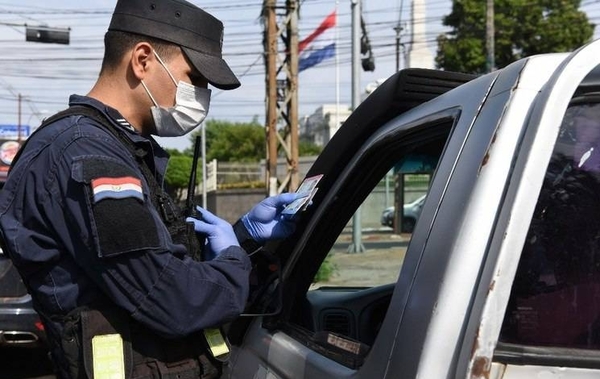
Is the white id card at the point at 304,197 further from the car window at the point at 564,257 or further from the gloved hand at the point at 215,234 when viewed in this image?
the car window at the point at 564,257

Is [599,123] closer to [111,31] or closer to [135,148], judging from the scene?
[135,148]

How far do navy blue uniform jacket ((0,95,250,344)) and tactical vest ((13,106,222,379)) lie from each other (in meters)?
0.04

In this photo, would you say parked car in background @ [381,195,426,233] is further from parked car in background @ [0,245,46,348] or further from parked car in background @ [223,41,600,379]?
parked car in background @ [0,245,46,348]

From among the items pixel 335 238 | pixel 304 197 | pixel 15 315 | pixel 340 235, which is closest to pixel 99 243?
pixel 304 197

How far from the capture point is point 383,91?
2012 mm

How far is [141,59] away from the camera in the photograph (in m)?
1.90

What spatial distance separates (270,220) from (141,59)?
0.60 meters

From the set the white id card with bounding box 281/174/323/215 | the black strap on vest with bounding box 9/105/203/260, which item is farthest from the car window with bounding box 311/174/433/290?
the black strap on vest with bounding box 9/105/203/260

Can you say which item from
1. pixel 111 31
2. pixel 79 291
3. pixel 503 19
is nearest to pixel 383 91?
pixel 111 31

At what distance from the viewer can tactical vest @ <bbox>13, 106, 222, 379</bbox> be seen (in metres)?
1.69

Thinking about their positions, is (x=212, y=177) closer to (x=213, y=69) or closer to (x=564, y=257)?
(x=213, y=69)

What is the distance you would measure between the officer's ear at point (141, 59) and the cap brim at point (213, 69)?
0.09 metres

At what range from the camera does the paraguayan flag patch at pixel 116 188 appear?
1.57 metres

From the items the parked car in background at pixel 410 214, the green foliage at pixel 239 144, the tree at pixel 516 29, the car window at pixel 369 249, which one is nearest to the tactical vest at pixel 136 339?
the parked car in background at pixel 410 214
